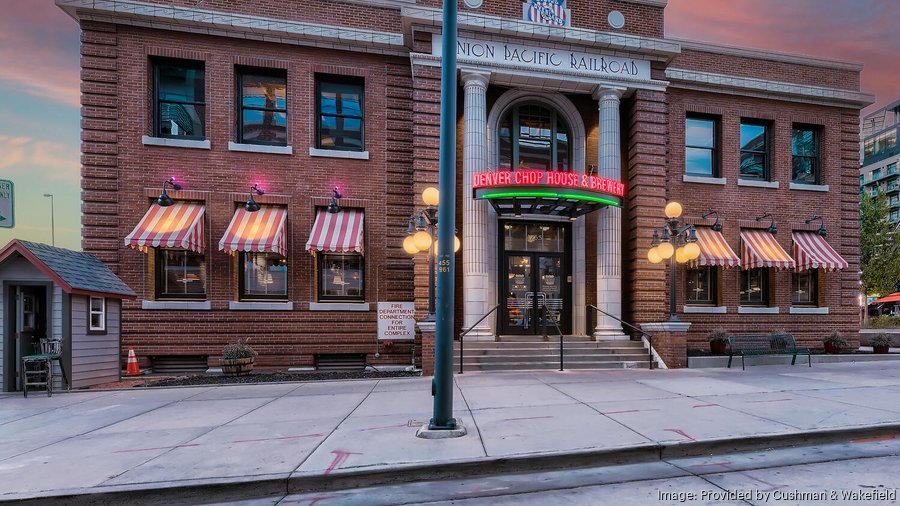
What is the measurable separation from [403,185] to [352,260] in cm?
264

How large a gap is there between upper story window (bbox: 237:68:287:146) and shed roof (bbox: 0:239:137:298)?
480cm

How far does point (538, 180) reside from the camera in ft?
36.2

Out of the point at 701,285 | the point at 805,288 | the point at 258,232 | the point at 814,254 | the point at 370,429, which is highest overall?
the point at 258,232

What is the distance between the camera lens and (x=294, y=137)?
41.9 ft

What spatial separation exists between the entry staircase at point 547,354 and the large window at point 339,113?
22.0 ft

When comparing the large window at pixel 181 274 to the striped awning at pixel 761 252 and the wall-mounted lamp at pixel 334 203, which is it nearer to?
the wall-mounted lamp at pixel 334 203

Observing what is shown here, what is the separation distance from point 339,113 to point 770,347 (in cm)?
Answer: 1409

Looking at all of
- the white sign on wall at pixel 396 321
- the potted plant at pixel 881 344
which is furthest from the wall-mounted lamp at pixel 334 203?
the potted plant at pixel 881 344

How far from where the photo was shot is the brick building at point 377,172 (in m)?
11.9

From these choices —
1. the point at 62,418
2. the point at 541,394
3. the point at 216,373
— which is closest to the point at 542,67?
the point at 541,394

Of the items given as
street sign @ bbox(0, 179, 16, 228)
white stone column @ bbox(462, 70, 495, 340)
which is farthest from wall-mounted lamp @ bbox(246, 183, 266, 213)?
white stone column @ bbox(462, 70, 495, 340)

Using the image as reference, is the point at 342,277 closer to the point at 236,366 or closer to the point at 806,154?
the point at 236,366

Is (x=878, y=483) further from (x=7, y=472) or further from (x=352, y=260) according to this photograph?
(x=352, y=260)

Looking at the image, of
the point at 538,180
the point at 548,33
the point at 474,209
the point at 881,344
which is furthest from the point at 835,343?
the point at 548,33
